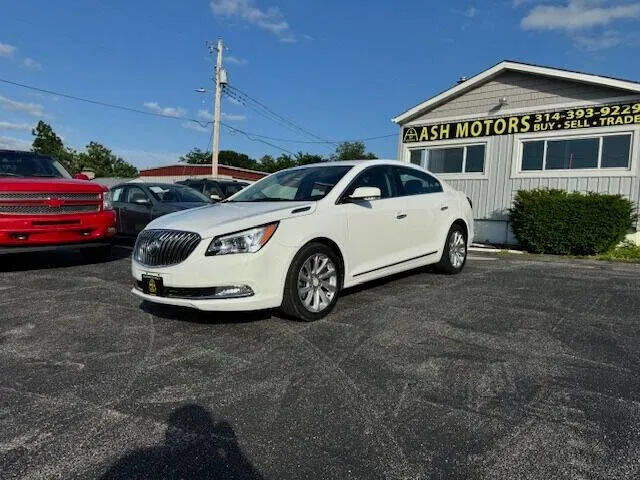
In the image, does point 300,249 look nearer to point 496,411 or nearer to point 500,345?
point 500,345

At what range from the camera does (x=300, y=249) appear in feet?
14.5

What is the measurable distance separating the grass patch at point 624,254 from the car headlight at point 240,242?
870cm

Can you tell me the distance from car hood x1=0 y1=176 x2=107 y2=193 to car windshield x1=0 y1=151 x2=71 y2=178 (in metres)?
0.47

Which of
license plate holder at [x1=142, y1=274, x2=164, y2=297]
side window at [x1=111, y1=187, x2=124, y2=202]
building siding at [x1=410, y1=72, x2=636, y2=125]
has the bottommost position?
license plate holder at [x1=142, y1=274, x2=164, y2=297]

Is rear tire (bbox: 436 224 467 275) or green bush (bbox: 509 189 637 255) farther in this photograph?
green bush (bbox: 509 189 637 255)

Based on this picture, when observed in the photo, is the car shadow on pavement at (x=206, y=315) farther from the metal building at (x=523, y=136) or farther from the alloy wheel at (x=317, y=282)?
the metal building at (x=523, y=136)

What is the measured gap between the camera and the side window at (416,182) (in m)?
6.07

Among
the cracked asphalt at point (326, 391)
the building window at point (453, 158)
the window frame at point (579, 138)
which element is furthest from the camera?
the building window at point (453, 158)

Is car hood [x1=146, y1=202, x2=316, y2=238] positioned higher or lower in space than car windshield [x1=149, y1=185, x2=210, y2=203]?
lower

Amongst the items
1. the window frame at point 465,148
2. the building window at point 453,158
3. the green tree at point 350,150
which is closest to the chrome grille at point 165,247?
the window frame at point 465,148

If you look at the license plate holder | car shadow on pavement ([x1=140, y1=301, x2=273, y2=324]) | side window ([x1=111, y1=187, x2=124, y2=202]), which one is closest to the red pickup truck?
side window ([x1=111, y1=187, x2=124, y2=202])

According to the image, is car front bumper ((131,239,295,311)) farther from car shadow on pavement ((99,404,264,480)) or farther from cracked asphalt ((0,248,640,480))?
car shadow on pavement ((99,404,264,480))

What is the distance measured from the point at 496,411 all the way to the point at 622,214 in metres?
9.46

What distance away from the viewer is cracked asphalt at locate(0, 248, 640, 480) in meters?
2.30
